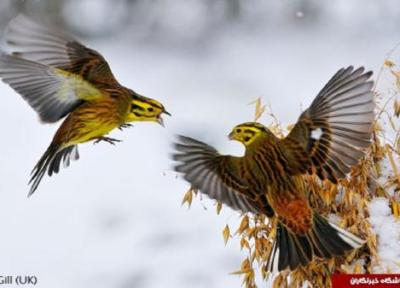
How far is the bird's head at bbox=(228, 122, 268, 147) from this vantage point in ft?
5.01

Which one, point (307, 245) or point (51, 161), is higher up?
point (51, 161)

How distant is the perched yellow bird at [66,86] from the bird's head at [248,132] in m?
0.11

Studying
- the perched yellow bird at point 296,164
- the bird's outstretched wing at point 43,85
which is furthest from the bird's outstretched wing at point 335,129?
the bird's outstretched wing at point 43,85

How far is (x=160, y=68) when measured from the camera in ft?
7.43

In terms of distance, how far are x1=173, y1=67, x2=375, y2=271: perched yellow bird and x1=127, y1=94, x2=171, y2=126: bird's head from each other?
6 centimetres

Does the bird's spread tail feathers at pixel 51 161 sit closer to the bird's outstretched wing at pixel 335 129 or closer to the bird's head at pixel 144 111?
the bird's head at pixel 144 111

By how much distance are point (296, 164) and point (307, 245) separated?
4.7 inches

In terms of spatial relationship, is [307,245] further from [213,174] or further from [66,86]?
[66,86]

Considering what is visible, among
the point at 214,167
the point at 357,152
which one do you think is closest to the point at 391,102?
the point at 357,152

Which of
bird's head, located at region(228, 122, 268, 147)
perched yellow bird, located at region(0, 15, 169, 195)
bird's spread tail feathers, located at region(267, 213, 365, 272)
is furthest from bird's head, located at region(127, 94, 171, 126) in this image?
bird's spread tail feathers, located at region(267, 213, 365, 272)

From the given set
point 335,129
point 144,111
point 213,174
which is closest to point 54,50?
point 144,111

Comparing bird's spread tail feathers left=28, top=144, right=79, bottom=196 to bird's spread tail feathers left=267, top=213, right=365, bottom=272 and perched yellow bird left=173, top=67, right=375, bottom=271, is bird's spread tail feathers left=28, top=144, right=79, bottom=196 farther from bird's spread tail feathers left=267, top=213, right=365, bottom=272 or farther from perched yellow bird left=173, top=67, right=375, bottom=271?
bird's spread tail feathers left=267, top=213, right=365, bottom=272

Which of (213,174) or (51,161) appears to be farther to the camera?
(51,161)

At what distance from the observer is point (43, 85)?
4.87 feet
